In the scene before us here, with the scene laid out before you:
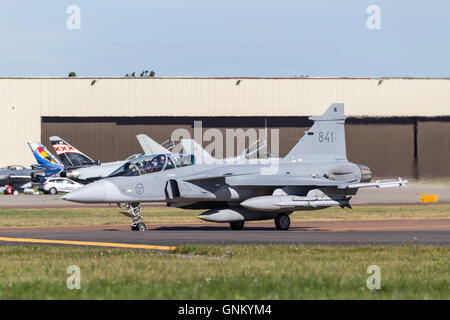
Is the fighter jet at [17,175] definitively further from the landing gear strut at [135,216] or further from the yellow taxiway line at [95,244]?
the yellow taxiway line at [95,244]

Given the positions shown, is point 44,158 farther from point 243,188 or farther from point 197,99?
point 243,188

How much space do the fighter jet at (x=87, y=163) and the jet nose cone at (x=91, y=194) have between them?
26.7ft

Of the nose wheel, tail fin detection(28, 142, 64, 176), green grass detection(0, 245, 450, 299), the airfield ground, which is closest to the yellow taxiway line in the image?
the airfield ground

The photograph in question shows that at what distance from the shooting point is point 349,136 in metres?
77.8

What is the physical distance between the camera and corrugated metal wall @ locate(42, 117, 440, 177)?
77688 millimetres

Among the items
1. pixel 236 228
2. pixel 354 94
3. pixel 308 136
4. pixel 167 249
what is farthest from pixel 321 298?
pixel 354 94

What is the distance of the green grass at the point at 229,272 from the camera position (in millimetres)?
11719

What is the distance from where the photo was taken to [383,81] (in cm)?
7800

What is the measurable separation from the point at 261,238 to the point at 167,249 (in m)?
4.87

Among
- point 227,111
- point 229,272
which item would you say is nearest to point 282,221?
point 229,272

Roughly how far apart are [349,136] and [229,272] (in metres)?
64.7

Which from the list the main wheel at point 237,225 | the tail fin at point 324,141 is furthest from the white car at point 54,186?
the main wheel at point 237,225

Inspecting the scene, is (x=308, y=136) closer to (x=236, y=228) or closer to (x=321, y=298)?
(x=236, y=228)
